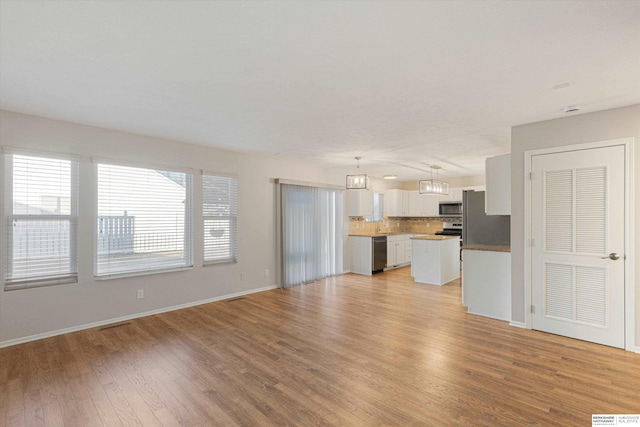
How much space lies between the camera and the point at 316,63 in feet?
7.57

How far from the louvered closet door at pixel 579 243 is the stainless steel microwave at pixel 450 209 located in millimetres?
4897

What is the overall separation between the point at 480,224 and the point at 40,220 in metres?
5.98

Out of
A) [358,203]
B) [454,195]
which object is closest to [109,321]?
[358,203]

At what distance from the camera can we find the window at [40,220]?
3361 mm

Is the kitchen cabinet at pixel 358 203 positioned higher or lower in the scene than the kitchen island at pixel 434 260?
higher

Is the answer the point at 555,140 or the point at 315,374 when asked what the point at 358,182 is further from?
the point at 315,374

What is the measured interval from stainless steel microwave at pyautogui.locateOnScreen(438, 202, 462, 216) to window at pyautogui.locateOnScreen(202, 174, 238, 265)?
598cm

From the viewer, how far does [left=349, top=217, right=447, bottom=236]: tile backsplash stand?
8234mm

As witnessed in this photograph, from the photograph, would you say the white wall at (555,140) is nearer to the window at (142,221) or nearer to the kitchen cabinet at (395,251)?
the kitchen cabinet at (395,251)

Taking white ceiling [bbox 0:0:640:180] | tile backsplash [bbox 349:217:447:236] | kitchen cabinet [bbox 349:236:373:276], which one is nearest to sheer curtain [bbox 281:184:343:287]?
kitchen cabinet [bbox 349:236:373:276]

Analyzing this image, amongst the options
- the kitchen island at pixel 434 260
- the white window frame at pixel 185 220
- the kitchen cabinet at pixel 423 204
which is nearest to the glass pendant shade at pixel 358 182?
the kitchen island at pixel 434 260

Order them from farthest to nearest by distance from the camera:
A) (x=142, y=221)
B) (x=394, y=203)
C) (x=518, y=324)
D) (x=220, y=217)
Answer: (x=394, y=203) → (x=220, y=217) → (x=142, y=221) → (x=518, y=324)

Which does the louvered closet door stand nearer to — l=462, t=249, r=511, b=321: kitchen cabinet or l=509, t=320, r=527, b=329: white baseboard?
l=509, t=320, r=527, b=329: white baseboard

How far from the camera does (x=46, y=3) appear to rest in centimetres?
165
